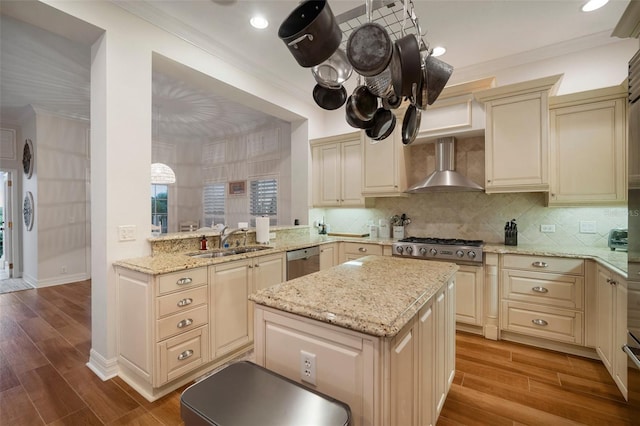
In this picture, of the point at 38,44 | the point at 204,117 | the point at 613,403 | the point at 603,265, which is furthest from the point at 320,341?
the point at 204,117

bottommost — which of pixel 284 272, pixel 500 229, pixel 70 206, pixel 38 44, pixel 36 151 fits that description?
pixel 284 272

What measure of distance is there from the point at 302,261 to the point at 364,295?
210cm

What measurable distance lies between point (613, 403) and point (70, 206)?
7.34 meters

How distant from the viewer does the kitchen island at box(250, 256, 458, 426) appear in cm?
92

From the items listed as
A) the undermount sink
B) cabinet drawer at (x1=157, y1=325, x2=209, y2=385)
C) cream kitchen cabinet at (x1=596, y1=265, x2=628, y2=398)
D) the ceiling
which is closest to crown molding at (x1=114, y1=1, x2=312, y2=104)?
the ceiling

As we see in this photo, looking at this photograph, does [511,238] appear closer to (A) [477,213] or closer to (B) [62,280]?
(A) [477,213]

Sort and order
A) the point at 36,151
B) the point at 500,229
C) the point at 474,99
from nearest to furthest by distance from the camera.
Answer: the point at 474,99, the point at 500,229, the point at 36,151

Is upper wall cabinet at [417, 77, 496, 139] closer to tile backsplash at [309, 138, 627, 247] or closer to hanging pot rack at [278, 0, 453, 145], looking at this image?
tile backsplash at [309, 138, 627, 247]

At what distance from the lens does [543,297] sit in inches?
102

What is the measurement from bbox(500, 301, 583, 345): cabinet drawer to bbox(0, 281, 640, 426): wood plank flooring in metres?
0.17

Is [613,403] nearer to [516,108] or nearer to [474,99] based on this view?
[516,108]

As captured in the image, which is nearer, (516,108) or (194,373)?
(194,373)

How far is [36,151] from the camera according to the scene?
465 cm

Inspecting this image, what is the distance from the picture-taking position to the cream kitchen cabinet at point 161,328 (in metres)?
1.90
